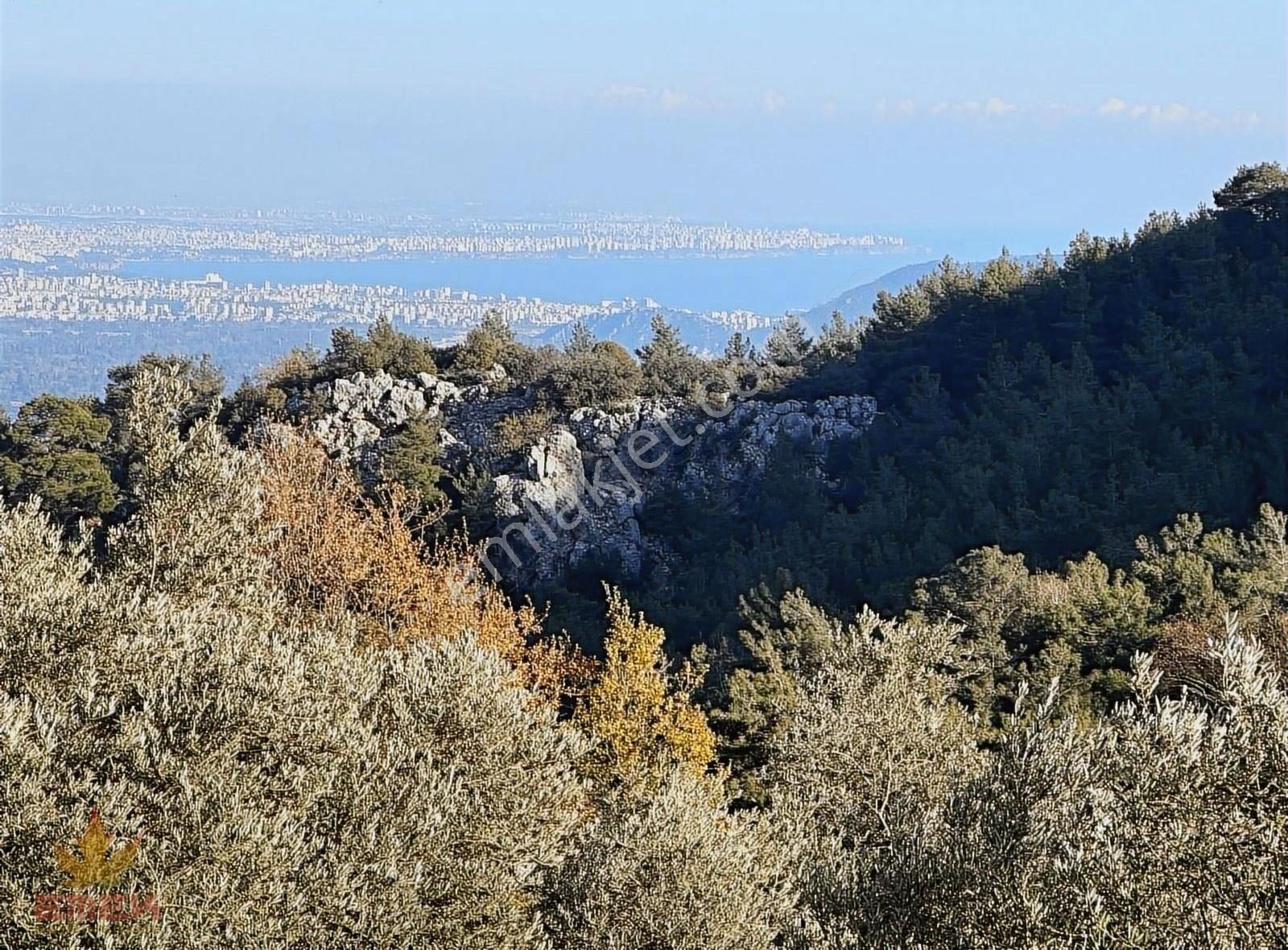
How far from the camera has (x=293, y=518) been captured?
23438mm

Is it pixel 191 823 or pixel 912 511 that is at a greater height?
pixel 191 823

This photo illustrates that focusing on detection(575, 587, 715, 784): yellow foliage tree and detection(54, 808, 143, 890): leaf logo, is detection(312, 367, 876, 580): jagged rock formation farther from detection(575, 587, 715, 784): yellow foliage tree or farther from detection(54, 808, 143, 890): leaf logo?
detection(54, 808, 143, 890): leaf logo


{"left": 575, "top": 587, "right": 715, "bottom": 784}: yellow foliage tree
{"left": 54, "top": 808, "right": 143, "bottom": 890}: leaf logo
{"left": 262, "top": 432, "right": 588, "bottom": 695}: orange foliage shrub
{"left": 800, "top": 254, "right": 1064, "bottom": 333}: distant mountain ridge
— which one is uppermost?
{"left": 800, "top": 254, "right": 1064, "bottom": 333}: distant mountain ridge

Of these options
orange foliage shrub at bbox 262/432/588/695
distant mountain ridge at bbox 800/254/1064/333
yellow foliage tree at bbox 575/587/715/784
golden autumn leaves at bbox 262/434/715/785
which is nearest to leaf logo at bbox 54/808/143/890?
golden autumn leaves at bbox 262/434/715/785

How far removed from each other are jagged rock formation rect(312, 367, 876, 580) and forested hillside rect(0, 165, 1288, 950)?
0.70ft

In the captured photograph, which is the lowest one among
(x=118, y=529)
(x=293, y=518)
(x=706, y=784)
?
(x=706, y=784)

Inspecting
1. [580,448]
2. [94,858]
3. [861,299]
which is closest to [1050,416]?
[580,448]

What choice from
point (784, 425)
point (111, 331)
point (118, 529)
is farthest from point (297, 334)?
point (118, 529)

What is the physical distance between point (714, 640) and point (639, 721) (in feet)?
26.9

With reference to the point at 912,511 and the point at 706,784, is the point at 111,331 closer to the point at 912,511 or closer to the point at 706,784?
the point at 912,511

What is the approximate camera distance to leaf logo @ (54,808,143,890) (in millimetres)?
8047

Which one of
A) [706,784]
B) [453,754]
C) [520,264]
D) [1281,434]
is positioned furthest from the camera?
[520,264]

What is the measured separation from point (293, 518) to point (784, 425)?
18.4 meters

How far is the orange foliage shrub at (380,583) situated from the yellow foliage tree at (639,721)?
4.55 ft
